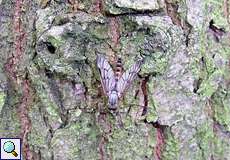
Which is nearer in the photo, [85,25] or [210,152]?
[85,25]

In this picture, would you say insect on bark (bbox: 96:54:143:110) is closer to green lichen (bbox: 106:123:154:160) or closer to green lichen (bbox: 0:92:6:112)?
green lichen (bbox: 106:123:154:160)

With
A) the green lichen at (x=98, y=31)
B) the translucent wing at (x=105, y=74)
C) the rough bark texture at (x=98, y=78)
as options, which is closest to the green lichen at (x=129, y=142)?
the rough bark texture at (x=98, y=78)

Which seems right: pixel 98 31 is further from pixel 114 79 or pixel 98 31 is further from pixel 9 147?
pixel 9 147

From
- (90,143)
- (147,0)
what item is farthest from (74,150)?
(147,0)

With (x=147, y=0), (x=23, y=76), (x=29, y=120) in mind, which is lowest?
(x=29, y=120)

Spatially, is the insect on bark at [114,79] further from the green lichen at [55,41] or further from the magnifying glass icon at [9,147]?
the magnifying glass icon at [9,147]

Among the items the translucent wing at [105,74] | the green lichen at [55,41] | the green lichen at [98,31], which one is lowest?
the translucent wing at [105,74]

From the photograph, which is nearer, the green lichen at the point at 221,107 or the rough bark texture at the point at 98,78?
the rough bark texture at the point at 98,78

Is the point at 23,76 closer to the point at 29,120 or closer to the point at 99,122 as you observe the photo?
the point at 29,120
